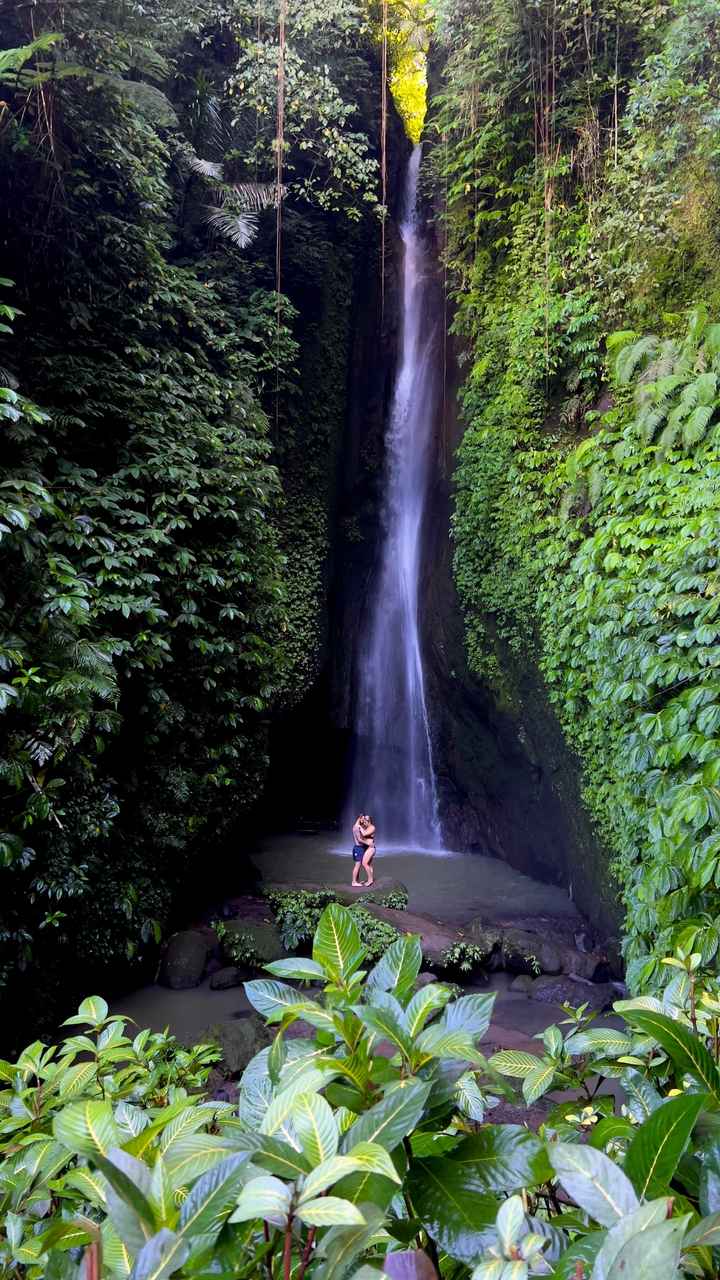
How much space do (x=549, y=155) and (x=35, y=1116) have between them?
36.0 feet

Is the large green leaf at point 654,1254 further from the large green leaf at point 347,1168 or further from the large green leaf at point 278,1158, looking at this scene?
the large green leaf at point 278,1158

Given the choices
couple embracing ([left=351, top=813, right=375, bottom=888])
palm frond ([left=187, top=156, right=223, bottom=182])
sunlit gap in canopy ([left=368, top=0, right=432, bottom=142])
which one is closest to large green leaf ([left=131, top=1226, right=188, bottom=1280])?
couple embracing ([left=351, top=813, right=375, bottom=888])

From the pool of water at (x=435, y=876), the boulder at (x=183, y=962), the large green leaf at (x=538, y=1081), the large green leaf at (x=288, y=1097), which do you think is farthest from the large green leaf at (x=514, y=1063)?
the pool of water at (x=435, y=876)

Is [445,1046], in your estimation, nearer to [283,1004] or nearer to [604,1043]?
[283,1004]

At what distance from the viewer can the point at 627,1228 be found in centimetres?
61

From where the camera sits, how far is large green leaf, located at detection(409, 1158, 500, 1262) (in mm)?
743

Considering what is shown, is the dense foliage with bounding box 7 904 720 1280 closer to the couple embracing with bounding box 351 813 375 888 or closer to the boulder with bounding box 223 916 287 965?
the boulder with bounding box 223 916 287 965

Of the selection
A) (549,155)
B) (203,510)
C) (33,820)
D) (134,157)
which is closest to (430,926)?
(33,820)

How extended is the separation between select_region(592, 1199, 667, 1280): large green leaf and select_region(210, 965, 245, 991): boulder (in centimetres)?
668

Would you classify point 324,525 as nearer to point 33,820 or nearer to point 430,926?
point 430,926

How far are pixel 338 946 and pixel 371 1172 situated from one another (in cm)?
36

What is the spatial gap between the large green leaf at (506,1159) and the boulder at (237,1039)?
5.16 m

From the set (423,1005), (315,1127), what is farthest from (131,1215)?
(423,1005)

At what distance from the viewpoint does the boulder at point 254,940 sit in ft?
22.6
